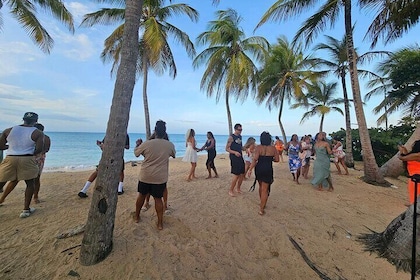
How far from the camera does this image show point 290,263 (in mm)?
3262

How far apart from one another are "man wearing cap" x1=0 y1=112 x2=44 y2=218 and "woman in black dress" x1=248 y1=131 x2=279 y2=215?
4505 millimetres

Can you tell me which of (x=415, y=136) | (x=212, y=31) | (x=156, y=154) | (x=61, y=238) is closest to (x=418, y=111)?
(x=415, y=136)

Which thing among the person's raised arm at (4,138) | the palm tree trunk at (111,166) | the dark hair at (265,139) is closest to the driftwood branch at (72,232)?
the palm tree trunk at (111,166)

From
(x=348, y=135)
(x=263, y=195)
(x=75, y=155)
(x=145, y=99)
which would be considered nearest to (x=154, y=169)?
(x=263, y=195)

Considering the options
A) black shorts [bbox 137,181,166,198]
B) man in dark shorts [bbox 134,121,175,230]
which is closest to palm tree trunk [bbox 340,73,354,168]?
man in dark shorts [bbox 134,121,175,230]

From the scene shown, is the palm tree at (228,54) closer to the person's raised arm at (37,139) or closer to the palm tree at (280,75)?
the palm tree at (280,75)

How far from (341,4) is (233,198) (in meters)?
9.49

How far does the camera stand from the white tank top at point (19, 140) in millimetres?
3961

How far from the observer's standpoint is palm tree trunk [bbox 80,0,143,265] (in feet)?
9.24

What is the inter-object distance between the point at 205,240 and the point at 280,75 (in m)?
17.8

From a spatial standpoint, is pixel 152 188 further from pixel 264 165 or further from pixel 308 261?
pixel 308 261

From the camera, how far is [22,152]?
4.02 meters

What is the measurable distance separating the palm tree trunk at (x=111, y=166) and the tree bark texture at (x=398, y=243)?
4.27 m

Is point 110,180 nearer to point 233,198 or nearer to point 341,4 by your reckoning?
point 233,198
